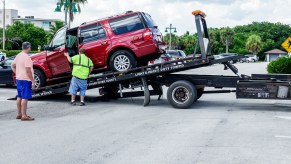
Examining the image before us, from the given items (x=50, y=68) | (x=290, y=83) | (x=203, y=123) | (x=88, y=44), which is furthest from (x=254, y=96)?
(x=50, y=68)

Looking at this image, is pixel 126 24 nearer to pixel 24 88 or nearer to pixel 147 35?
pixel 147 35

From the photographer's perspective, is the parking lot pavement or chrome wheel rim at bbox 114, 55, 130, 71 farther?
chrome wheel rim at bbox 114, 55, 130, 71

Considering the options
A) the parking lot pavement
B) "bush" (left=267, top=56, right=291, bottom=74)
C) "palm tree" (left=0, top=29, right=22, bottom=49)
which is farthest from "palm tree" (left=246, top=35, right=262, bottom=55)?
the parking lot pavement

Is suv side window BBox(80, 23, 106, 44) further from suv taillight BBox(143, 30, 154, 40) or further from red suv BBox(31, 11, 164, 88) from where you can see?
suv taillight BBox(143, 30, 154, 40)

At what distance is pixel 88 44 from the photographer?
47.1 ft

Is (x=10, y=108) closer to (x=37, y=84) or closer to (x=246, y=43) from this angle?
(x=37, y=84)

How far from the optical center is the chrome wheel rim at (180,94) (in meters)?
13.5

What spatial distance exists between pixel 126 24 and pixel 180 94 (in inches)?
100

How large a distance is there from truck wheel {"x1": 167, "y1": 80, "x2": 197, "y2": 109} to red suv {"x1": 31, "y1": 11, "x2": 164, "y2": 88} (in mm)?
1257

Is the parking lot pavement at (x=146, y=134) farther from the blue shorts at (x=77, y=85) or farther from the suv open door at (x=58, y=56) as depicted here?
the suv open door at (x=58, y=56)

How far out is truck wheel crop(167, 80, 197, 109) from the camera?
1338 cm

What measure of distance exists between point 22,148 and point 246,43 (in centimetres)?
11604

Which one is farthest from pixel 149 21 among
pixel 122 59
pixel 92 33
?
pixel 92 33

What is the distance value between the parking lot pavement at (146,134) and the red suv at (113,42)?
1.27 metres
